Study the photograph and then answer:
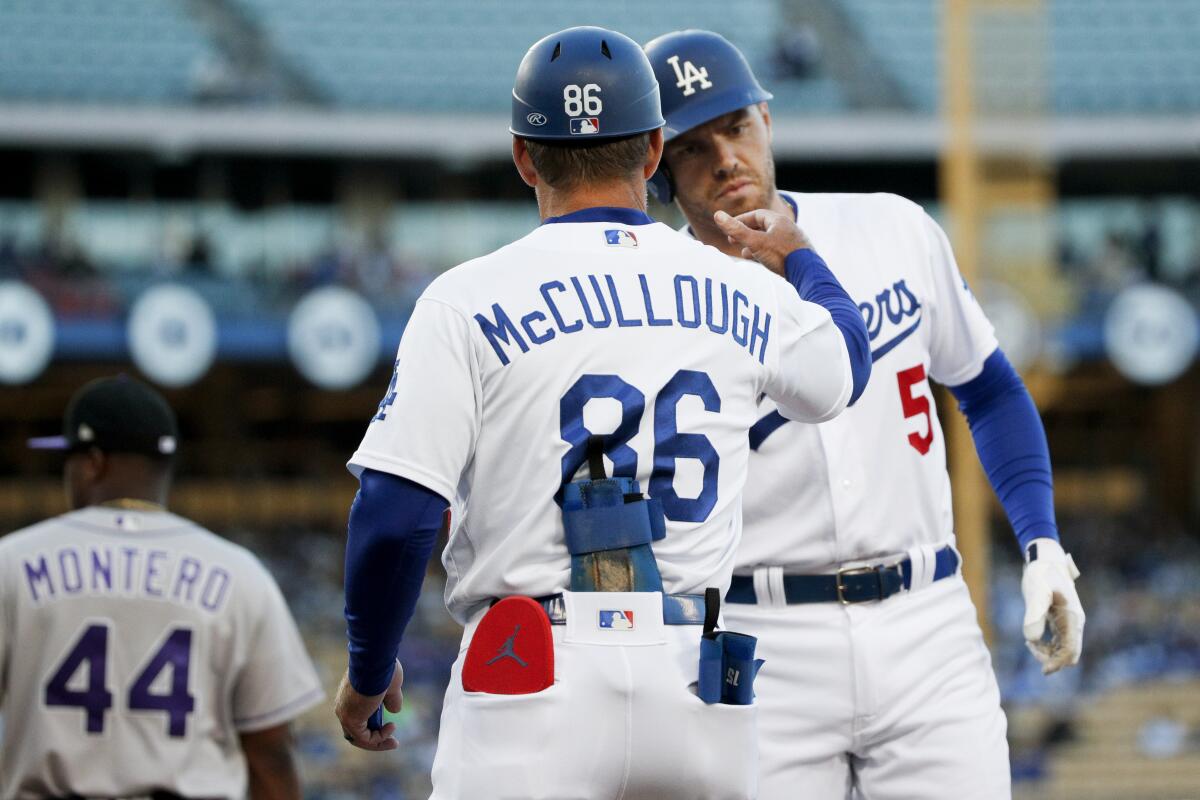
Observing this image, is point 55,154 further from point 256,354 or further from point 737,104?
point 737,104

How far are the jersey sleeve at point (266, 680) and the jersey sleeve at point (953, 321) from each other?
5.48 feet

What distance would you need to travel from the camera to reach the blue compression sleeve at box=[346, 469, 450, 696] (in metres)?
2.51

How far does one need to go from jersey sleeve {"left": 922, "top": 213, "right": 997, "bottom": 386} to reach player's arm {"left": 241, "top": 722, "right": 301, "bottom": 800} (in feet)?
5.91

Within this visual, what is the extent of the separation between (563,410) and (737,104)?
1.30 m

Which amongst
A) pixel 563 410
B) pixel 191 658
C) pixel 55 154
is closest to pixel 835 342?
pixel 563 410

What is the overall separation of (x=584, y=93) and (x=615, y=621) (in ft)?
2.79

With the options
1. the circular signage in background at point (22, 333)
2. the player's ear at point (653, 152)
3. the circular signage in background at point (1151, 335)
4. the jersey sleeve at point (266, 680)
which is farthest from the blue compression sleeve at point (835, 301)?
the circular signage in background at point (1151, 335)

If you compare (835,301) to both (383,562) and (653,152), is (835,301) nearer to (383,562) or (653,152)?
(653,152)

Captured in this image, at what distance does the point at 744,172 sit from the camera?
12.0ft

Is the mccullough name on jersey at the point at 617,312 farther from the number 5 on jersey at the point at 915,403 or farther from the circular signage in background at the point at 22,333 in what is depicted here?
the circular signage in background at the point at 22,333

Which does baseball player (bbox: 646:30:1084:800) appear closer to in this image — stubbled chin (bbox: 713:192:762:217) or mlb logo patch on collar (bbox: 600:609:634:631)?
stubbled chin (bbox: 713:192:762:217)

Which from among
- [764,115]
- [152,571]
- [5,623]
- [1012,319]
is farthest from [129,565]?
[1012,319]

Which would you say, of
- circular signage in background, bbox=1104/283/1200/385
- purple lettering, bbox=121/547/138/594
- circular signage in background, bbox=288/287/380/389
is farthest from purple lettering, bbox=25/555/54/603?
circular signage in background, bbox=1104/283/1200/385

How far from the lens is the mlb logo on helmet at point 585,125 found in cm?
269
